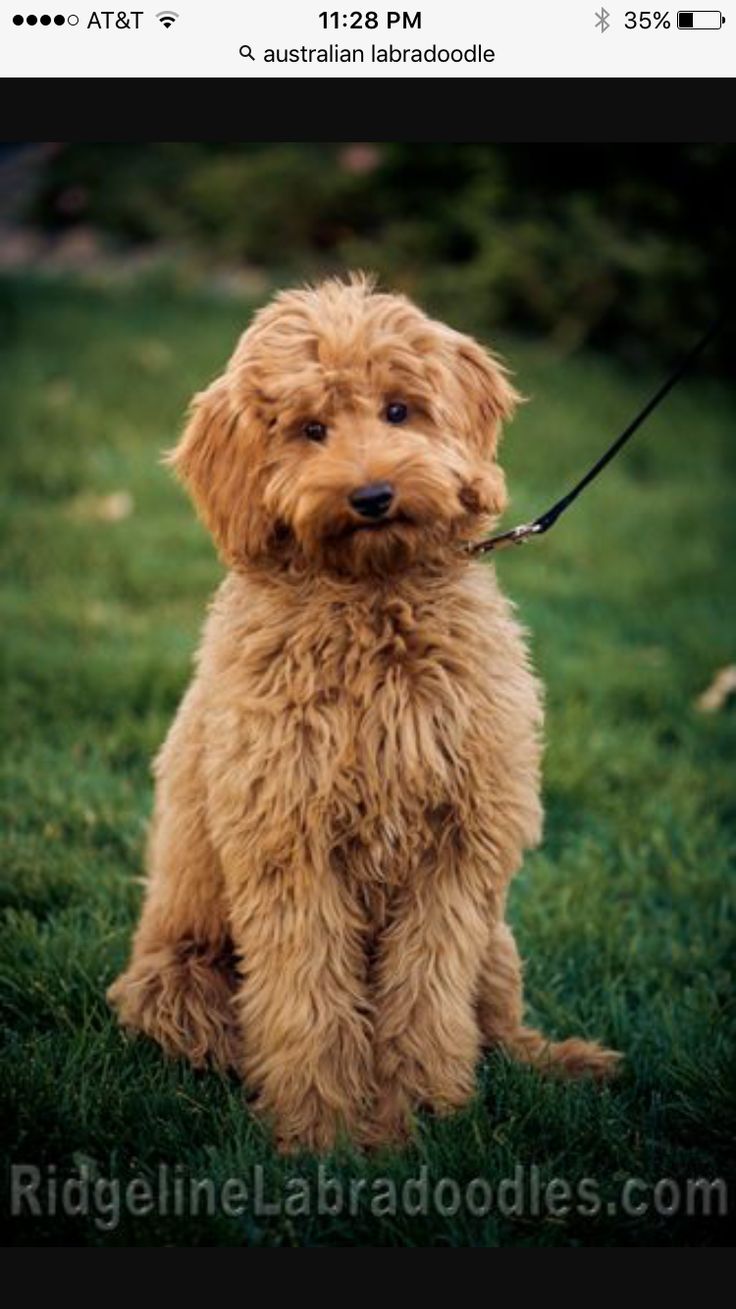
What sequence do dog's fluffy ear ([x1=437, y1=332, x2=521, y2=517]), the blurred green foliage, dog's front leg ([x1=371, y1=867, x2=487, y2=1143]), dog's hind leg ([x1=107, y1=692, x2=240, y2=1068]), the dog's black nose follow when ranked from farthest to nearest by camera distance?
the blurred green foliage < dog's hind leg ([x1=107, y1=692, x2=240, y2=1068]) < dog's front leg ([x1=371, y1=867, x2=487, y2=1143]) < dog's fluffy ear ([x1=437, y1=332, x2=521, y2=517]) < the dog's black nose

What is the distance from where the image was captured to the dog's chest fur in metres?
2.92

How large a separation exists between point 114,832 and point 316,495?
6.46ft

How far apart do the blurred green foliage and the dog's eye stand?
6.44 metres

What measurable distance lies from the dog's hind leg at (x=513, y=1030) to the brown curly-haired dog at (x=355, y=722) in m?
0.11

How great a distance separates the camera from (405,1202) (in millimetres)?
2701

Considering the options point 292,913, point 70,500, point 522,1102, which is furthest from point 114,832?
point 70,500

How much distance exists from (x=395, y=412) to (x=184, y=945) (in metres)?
1.43

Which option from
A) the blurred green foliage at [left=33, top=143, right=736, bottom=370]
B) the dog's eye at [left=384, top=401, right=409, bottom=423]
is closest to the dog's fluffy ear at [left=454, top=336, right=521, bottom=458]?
the dog's eye at [left=384, top=401, right=409, bottom=423]

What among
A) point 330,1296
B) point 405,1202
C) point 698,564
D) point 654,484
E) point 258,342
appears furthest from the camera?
point 654,484

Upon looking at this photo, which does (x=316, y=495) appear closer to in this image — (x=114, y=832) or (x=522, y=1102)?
(x=522, y=1102)
